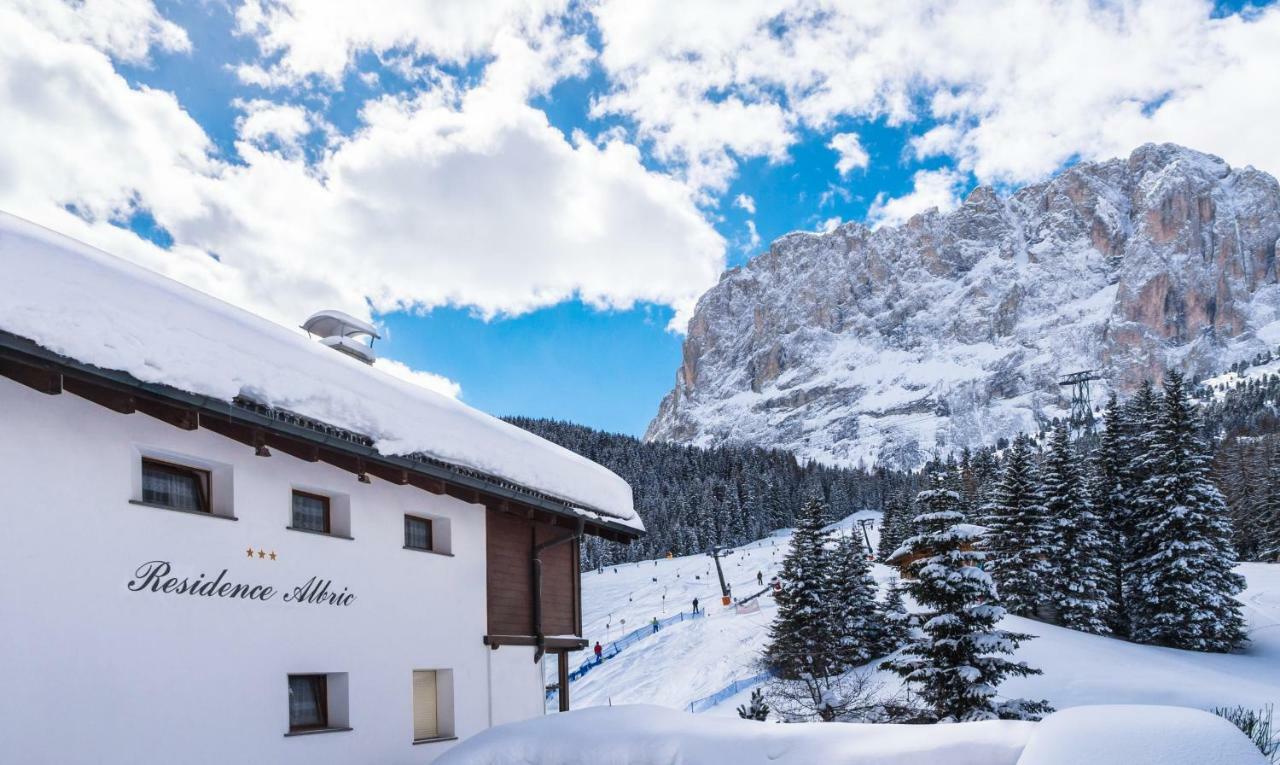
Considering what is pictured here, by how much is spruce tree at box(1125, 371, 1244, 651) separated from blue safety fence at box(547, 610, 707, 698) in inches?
970

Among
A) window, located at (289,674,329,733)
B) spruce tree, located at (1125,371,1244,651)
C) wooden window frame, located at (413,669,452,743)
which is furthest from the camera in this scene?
spruce tree, located at (1125,371,1244,651)

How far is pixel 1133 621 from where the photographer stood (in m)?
37.8

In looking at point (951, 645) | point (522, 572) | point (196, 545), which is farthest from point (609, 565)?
point (196, 545)

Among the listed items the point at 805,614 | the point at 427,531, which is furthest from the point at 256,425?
the point at 805,614

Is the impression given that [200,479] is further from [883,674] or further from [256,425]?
[883,674]

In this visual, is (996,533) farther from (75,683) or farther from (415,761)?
(75,683)

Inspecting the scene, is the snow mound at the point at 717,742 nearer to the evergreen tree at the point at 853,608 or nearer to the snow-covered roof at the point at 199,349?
the snow-covered roof at the point at 199,349

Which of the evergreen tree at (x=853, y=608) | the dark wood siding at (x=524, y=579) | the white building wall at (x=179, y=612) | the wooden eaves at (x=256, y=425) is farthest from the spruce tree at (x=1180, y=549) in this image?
the white building wall at (x=179, y=612)

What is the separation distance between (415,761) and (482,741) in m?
4.19

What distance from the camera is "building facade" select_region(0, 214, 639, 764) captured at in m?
7.30

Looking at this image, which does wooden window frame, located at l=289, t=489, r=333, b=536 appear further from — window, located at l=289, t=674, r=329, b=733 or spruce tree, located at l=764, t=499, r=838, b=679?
spruce tree, located at l=764, t=499, r=838, b=679

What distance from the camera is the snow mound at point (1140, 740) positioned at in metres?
4.62

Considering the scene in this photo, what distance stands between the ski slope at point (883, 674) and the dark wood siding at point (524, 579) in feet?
53.5

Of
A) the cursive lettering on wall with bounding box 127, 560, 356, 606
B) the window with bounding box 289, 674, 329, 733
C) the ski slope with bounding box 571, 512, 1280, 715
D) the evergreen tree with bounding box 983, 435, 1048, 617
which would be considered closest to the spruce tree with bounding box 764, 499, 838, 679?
the ski slope with bounding box 571, 512, 1280, 715
